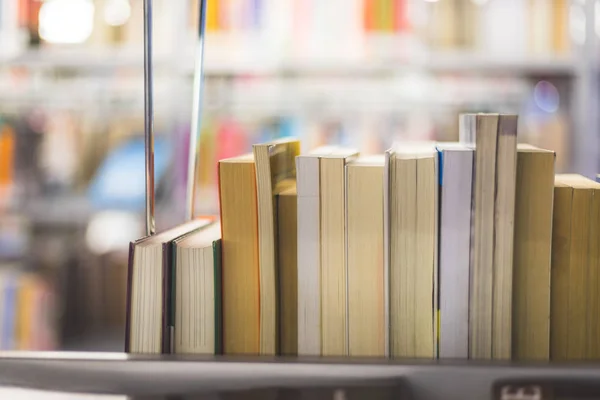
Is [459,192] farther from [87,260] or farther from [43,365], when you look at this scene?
[87,260]

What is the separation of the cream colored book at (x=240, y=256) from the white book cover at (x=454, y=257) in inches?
7.3

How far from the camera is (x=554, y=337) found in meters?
0.64

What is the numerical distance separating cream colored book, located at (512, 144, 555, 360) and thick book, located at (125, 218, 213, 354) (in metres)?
0.35

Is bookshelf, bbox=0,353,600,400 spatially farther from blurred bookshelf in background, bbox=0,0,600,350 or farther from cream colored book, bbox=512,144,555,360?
blurred bookshelf in background, bbox=0,0,600,350

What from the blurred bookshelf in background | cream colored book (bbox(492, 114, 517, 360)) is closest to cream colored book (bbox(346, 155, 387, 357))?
cream colored book (bbox(492, 114, 517, 360))

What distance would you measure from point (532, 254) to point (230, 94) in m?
1.76

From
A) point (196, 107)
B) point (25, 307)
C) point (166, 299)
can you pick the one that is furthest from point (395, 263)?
point (25, 307)

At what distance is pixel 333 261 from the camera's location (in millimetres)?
628

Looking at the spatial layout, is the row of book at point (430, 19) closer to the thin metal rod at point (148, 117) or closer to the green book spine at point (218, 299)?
the thin metal rod at point (148, 117)

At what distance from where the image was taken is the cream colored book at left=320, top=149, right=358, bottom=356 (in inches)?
24.6

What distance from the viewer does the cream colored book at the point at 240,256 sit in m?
0.64

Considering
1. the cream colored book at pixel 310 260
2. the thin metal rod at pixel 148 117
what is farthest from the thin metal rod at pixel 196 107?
the cream colored book at pixel 310 260

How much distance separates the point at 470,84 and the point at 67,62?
1.45m

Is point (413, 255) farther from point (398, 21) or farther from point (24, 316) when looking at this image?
point (24, 316)
